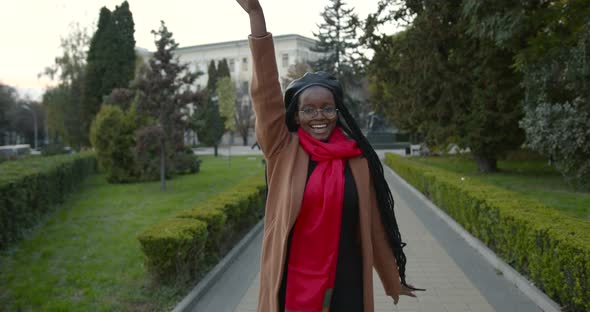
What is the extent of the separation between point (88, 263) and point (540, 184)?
12154 millimetres

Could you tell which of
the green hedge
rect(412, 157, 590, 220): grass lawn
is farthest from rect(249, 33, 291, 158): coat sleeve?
rect(412, 157, 590, 220): grass lawn

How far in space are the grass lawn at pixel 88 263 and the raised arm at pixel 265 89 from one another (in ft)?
10.8

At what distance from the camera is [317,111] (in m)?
2.33

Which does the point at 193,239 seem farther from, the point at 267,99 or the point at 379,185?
the point at 267,99

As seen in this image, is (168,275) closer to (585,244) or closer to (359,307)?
(359,307)

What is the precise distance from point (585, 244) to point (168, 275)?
4.24 m

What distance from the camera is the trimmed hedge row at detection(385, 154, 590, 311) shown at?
14.1 feet

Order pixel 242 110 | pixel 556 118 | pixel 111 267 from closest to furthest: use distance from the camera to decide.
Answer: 1. pixel 111 267
2. pixel 556 118
3. pixel 242 110

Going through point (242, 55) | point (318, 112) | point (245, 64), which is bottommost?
point (318, 112)

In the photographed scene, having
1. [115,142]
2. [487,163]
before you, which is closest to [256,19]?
[487,163]

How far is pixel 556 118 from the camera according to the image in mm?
11031

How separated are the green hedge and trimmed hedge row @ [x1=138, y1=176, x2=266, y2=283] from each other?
3087 mm

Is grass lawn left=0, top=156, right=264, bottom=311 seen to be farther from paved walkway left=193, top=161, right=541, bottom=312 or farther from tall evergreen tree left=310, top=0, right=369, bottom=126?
tall evergreen tree left=310, top=0, right=369, bottom=126

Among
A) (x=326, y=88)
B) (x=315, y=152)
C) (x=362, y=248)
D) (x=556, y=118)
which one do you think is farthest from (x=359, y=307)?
(x=556, y=118)
